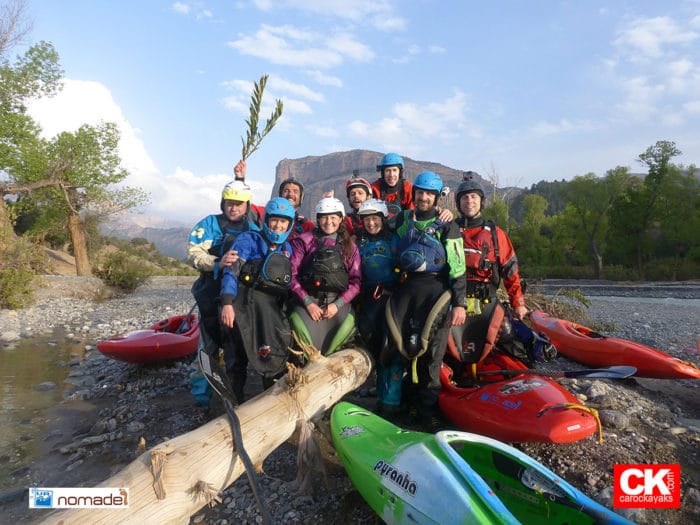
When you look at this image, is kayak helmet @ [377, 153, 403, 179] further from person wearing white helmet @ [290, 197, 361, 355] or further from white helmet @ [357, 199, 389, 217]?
person wearing white helmet @ [290, 197, 361, 355]

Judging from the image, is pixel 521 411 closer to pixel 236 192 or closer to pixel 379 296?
pixel 379 296

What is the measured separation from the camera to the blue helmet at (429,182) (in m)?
4.88

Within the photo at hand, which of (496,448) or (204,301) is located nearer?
(496,448)

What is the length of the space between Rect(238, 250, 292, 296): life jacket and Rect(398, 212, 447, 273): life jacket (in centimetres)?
132

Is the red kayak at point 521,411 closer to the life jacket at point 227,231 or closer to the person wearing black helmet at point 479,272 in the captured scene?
the person wearing black helmet at point 479,272

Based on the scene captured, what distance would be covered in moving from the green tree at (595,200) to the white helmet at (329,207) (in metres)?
37.0

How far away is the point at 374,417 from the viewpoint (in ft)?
13.2

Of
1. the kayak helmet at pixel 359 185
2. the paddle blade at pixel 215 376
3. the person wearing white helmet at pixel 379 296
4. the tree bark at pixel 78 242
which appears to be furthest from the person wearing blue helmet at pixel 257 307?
the tree bark at pixel 78 242

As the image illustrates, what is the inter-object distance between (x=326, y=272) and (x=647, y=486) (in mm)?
3473

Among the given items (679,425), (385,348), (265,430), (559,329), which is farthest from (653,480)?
(559,329)

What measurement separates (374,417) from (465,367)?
1.93 m

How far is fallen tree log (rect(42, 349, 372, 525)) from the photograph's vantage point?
2.51 metres

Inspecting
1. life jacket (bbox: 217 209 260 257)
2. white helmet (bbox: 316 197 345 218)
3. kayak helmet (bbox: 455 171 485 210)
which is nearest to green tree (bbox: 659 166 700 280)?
→ kayak helmet (bbox: 455 171 485 210)

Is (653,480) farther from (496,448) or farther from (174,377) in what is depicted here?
(174,377)
